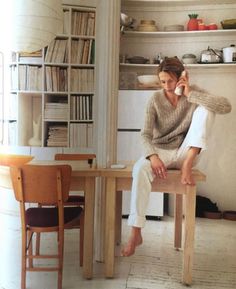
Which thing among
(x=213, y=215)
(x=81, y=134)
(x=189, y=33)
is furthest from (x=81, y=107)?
(x=213, y=215)

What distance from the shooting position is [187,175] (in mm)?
646

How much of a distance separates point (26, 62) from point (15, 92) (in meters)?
0.06

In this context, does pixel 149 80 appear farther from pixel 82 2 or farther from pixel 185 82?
pixel 82 2

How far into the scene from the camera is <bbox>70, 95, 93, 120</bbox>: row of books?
596mm

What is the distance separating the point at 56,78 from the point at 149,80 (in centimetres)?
19

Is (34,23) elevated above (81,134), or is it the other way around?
(34,23)

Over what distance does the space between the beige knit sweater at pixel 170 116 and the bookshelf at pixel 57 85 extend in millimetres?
144

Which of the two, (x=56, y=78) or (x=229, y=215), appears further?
(x=229, y=215)

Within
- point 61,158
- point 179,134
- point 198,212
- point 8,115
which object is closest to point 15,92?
point 8,115

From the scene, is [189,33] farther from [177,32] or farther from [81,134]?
[81,134]

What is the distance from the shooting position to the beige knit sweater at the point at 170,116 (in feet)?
2.03

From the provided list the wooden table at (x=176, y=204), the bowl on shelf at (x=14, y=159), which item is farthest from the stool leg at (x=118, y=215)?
the bowl on shelf at (x=14, y=159)

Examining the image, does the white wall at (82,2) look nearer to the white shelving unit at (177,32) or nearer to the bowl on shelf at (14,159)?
the white shelving unit at (177,32)

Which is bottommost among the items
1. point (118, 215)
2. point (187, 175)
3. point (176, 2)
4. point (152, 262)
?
point (152, 262)
